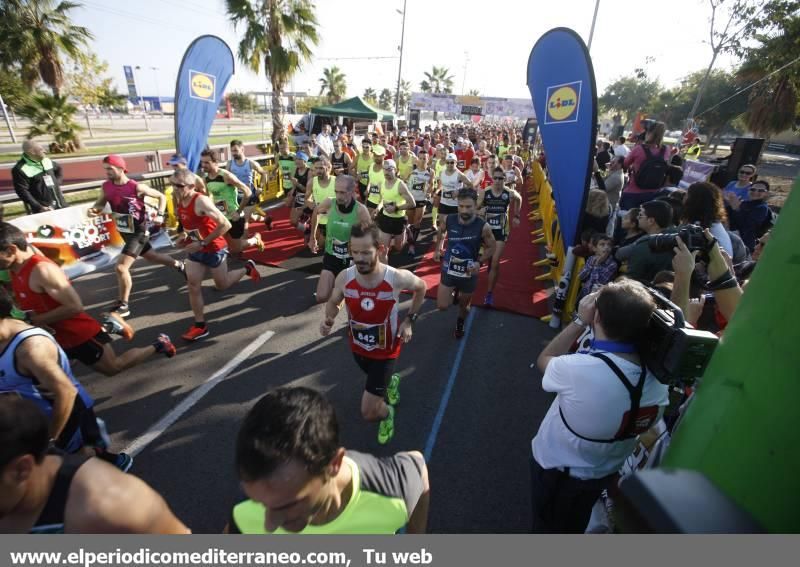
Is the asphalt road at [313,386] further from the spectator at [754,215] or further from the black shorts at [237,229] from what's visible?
the spectator at [754,215]

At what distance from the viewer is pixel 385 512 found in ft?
4.95

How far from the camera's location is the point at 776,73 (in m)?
15.3

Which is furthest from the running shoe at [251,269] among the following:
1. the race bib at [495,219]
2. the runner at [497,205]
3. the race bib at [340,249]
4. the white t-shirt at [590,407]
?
the white t-shirt at [590,407]

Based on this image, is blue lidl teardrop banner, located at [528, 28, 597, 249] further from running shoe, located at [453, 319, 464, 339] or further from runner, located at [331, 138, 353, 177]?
runner, located at [331, 138, 353, 177]

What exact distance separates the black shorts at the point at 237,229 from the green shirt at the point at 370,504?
21.5 feet

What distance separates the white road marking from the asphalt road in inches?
0.9

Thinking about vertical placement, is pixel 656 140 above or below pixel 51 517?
above

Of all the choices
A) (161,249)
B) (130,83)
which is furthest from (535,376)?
(130,83)

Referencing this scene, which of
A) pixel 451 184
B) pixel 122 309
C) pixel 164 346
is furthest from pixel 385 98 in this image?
pixel 164 346

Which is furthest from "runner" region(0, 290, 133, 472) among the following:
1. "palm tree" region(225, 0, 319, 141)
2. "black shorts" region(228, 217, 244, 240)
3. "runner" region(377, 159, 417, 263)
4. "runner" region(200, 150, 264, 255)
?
"palm tree" region(225, 0, 319, 141)

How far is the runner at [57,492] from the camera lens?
1.32 meters
